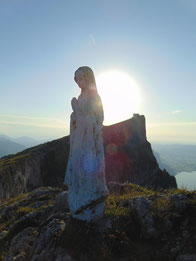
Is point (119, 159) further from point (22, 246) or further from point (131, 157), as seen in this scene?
point (22, 246)

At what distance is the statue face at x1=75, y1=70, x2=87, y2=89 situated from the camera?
5.78 metres

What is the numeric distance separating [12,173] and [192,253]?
96.9 feet

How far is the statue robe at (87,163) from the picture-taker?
5.57 metres

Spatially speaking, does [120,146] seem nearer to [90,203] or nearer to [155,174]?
[155,174]

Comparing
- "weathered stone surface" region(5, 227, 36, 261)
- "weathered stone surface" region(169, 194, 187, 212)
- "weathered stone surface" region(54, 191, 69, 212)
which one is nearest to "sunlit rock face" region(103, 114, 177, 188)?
"weathered stone surface" region(54, 191, 69, 212)

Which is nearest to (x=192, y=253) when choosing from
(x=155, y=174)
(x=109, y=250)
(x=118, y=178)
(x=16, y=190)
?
(x=109, y=250)

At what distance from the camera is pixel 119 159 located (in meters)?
61.4

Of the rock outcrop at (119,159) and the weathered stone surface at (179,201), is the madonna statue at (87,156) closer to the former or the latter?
the weathered stone surface at (179,201)

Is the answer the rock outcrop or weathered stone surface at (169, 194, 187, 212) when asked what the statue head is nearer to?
weathered stone surface at (169, 194, 187, 212)

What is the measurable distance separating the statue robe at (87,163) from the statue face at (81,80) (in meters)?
0.30

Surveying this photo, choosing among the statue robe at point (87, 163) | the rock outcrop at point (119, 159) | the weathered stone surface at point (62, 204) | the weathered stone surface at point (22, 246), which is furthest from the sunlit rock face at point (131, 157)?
the statue robe at point (87, 163)

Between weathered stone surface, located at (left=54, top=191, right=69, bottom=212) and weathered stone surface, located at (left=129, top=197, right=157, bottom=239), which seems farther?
weathered stone surface, located at (left=54, top=191, right=69, bottom=212)

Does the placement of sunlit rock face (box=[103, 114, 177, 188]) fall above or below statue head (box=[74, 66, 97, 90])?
below

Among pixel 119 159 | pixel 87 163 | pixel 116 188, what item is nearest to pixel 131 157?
pixel 119 159
